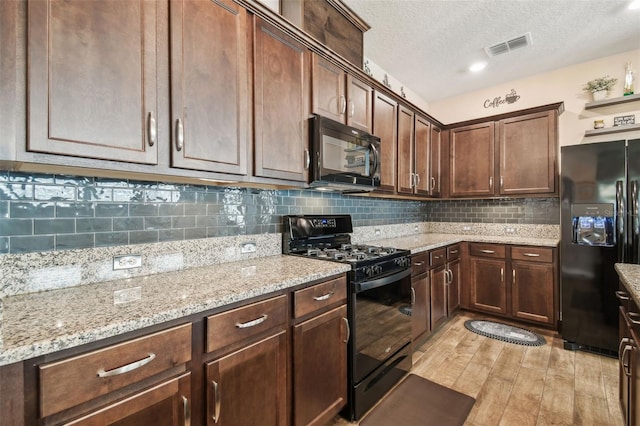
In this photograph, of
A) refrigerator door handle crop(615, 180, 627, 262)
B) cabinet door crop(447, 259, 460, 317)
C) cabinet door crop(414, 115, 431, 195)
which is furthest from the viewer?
cabinet door crop(414, 115, 431, 195)

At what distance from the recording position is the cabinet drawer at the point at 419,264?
2451mm

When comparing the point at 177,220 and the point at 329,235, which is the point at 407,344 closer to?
the point at 329,235

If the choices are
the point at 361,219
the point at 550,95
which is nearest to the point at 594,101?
the point at 550,95

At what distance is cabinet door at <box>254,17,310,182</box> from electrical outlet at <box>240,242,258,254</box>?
1.65ft

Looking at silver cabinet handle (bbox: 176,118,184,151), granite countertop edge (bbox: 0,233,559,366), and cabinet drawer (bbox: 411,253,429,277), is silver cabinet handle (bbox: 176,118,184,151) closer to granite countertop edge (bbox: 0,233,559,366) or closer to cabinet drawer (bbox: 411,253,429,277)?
granite countertop edge (bbox: 0,233,559,366)

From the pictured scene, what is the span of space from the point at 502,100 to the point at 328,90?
2.86 meters

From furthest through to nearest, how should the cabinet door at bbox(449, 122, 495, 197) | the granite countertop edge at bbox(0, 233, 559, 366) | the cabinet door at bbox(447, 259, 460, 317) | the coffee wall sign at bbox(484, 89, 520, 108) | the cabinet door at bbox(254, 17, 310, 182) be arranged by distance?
the coffee wall sign at bbox(484, 89, 520, 108) → the cabinet door at bbox(449, 122, 495, 197) → the cabinet door at bbox(447, 259, 460, 317) → the cabinet door at bbox(254, 17, 310, 182) → the granite countertop edge at bbox(0, 233, 559, 366)

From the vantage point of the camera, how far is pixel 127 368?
865 mm

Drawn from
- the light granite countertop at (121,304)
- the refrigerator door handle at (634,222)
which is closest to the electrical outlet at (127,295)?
the light granite countertop at (121,304)

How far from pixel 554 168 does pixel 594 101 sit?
800mm

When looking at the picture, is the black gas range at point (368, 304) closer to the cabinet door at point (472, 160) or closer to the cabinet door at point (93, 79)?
the cabinet door at point (93, 79)

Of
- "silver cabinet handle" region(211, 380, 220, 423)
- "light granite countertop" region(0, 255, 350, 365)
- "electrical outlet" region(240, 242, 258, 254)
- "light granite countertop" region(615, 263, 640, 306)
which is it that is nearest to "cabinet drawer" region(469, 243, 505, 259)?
"light granite countertop" region(615, 263, 640, 306)

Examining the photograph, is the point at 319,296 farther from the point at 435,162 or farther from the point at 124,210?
the point at 435,162

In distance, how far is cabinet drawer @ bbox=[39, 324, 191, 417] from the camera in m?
0.75
